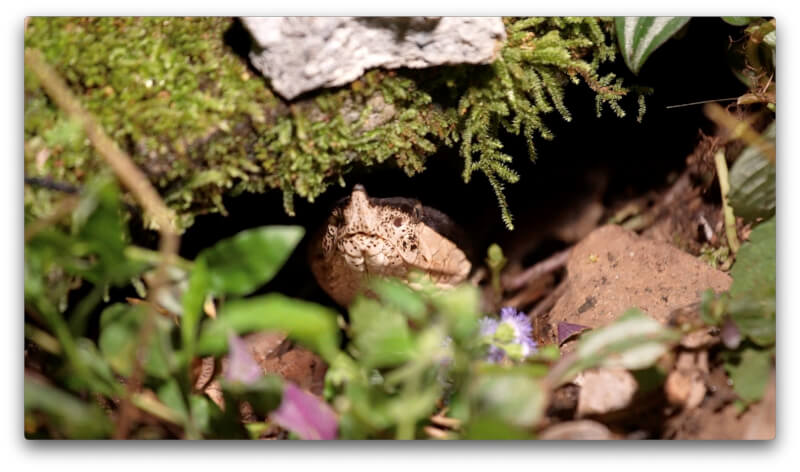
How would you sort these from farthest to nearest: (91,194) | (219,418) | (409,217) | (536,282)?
(536,282) < (409,217) < (219,418) < (91,194)

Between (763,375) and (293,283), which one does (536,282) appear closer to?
(293,283)

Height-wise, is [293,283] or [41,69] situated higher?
[41,69]

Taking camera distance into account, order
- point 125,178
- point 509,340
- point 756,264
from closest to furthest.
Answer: point 125,178 < point 509,340 < point 756,264

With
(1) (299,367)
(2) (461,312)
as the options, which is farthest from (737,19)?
(1) (299,367)

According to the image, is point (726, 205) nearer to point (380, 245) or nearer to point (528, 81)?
point (528, 81)

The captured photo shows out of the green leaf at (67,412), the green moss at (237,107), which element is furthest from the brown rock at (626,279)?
the green leaf at (67,412)

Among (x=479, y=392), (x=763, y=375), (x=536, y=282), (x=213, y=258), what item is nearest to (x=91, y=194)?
(x=213, y=258)

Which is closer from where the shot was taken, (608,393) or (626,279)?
(608,393)
